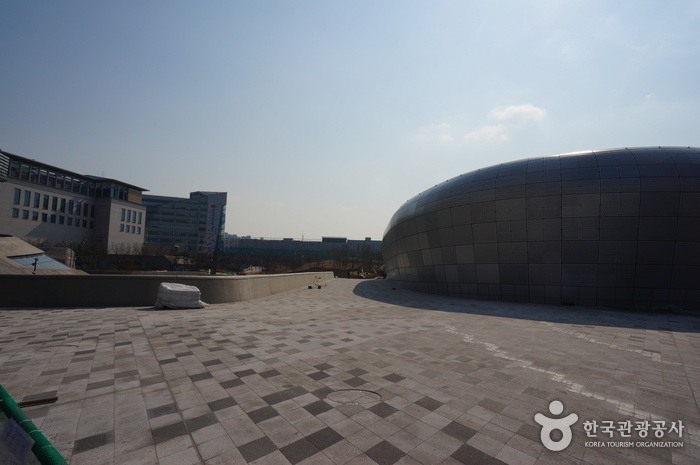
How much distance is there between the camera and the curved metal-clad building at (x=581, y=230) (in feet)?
69.5

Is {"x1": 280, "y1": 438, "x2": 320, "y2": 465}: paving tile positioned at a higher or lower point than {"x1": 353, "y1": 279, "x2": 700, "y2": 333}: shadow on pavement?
higher

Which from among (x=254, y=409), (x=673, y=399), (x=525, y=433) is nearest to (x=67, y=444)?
(x=254, y=409)

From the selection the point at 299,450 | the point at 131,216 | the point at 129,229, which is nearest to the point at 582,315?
the point at 299,450

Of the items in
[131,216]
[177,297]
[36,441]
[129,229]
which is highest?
[131,216]

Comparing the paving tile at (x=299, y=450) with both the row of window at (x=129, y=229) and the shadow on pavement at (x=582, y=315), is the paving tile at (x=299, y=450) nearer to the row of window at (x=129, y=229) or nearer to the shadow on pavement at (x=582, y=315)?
the shadow on pavement at (x=582, y=315)

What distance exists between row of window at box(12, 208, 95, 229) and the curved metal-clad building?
101 metres

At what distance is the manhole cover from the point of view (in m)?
6.50

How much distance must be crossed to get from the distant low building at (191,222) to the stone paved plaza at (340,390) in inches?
5652

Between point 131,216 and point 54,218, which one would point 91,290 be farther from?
point 131,216

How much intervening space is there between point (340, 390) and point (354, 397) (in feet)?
1.65

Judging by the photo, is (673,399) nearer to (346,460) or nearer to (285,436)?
(346,460)

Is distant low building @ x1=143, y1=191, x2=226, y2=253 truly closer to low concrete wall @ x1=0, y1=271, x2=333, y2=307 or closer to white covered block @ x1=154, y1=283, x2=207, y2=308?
low concrete wall @ x1=0, y1=271, x2=333, y2=307

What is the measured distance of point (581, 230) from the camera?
2298 centimetres

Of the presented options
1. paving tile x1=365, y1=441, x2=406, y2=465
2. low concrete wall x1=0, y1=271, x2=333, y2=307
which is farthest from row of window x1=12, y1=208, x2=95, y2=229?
paving tile x1=365, y1=441, x2=406, y2=465
